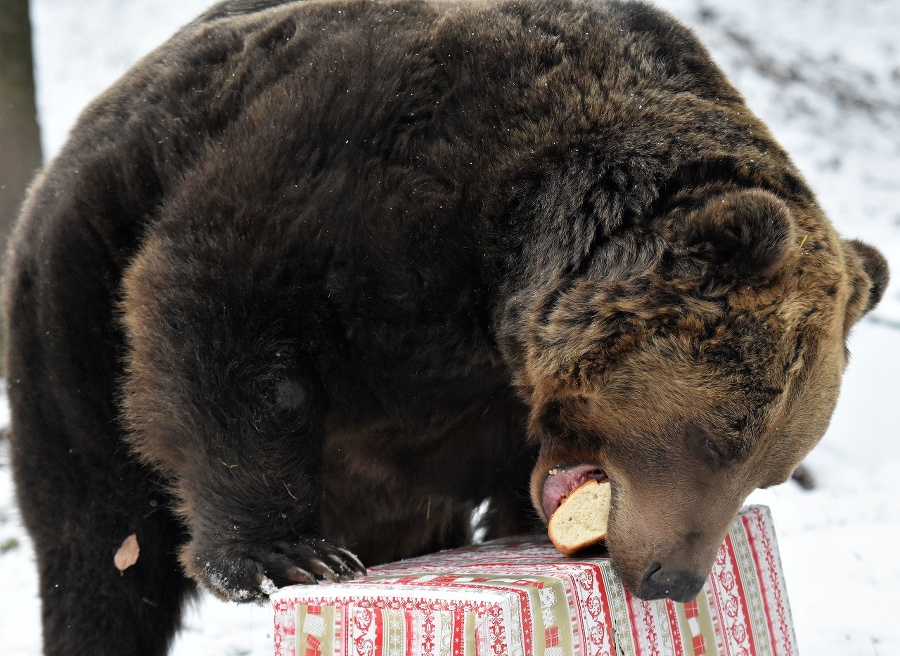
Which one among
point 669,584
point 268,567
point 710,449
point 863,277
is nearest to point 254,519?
point 268,567

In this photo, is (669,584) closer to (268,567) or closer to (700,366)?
(700,366)

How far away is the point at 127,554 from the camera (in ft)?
11.6

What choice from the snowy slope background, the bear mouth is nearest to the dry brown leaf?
the snowy slope background

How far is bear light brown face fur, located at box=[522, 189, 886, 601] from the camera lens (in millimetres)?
2688

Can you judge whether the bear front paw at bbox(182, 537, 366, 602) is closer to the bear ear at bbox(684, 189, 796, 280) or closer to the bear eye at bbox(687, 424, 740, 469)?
the bear eye at bbox(687, 424, 740, 469)

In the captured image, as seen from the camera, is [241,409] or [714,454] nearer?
[714,454]

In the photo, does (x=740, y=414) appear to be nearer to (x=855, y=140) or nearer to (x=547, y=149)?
(x=547, y=149)

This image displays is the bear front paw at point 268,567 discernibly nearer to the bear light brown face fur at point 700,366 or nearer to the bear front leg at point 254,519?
the bear front leg at point 254,519

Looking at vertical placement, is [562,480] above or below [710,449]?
below

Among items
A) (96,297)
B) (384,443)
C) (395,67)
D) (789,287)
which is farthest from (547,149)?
(96,297)

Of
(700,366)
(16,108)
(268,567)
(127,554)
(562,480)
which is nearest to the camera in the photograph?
(700,366)

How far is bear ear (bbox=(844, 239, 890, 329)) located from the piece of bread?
944 mm

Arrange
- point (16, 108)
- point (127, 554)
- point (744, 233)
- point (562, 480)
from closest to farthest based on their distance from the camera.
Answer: point (744, 233) → point (562, 480) → point (127, 554) → point (16, 108)

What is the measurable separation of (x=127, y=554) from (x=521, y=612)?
5.95 feet
